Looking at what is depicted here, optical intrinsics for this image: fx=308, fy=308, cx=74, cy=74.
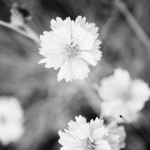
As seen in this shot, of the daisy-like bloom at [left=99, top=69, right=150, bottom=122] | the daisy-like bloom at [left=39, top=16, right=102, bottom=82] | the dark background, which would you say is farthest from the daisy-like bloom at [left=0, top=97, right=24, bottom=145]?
the daisy-like bloom at [left=39, top=16, right=102, bottom=82]

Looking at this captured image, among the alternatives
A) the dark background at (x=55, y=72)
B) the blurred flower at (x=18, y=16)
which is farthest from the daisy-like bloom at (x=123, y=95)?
the blurred flower at (x=18, y=16)

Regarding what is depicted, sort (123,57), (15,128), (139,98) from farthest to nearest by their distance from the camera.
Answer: (123,57) < (15,128) < (139,98)

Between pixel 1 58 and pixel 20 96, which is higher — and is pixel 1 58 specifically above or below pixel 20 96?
above

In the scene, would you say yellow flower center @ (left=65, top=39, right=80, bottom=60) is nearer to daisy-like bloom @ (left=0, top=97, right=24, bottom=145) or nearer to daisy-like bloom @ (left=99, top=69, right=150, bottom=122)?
daisy-like bloom @ (left=99, top=69, right=150, bottom=122)

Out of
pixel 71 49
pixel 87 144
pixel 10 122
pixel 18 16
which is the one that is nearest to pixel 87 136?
pixel 87 144

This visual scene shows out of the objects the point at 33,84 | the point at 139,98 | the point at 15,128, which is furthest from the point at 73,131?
the point at 33,84

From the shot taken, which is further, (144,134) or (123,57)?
(123,57)

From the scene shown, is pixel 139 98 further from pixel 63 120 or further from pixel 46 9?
pixel 46 9
